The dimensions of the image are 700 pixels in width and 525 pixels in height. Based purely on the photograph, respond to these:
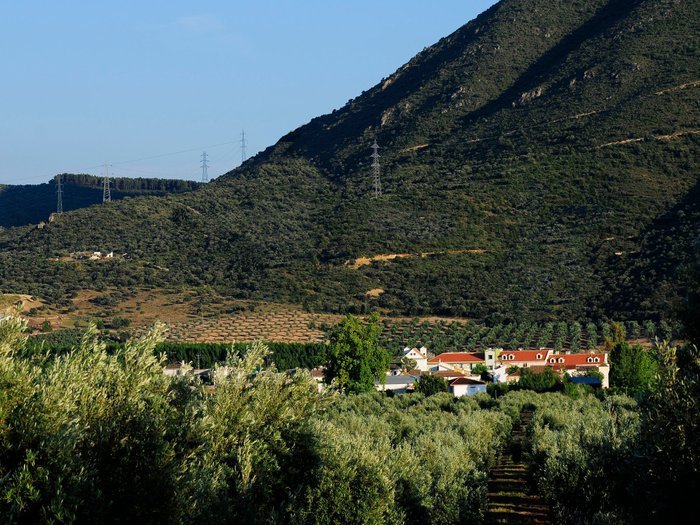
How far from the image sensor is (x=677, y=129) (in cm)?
10875

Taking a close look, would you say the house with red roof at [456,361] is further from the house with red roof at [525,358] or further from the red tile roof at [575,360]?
the red tile roof at [575,360]

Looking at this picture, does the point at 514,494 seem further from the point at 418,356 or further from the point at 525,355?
the point at 418,356

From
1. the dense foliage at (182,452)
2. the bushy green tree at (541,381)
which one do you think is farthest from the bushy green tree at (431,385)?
the dense foliage at (182,452)

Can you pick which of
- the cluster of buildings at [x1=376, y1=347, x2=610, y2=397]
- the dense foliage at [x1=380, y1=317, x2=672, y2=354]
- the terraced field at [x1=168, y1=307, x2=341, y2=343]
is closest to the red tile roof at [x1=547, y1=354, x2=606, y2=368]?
the cluster of buildings at [x1=376, y1=347, x2=610, y2=397]

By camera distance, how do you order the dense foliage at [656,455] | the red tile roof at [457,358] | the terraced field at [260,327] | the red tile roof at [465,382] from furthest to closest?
the terraced field at [260,327], the red tile roof at [457,358], the red tile roof at [465,382], the dense foliage at [656,455]

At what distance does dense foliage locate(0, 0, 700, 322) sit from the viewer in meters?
95.4

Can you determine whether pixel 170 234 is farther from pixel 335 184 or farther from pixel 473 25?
pixel 473 25

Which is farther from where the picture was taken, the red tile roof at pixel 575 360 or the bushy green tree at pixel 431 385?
the red tile roof at pixel 575 360

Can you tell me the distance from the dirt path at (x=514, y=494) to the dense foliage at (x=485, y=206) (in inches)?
A: 1736

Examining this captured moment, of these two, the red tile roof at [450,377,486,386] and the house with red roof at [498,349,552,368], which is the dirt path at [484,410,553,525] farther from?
the house with red roof at [498,349,552,368]

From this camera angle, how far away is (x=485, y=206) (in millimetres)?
109125

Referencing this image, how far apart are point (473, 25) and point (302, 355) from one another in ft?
322

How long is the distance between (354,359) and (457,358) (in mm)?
17286

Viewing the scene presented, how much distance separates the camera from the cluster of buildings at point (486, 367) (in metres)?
65.9
